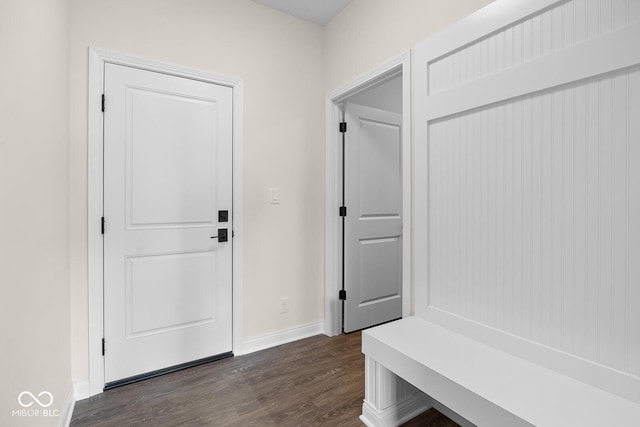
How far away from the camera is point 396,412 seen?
5.33ft

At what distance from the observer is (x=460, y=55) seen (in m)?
1.59

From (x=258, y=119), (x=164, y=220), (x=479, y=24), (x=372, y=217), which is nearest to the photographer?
(x=479, y=24)


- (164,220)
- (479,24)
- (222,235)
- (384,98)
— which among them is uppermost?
(384,98)

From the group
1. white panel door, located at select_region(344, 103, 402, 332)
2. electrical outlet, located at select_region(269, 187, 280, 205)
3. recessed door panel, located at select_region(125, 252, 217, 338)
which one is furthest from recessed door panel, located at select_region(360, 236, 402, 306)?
recessed door panel, located at select_region(125, 252, 217, 338)

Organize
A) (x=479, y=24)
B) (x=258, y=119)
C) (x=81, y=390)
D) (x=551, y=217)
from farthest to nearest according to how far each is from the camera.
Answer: (x=258, y=119), (x=81, y=390), (x=479, y=24), (x=551, y=217)

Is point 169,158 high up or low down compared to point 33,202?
up

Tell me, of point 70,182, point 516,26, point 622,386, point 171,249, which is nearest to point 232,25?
point 70,182

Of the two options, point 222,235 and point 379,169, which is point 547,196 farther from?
point 222,235

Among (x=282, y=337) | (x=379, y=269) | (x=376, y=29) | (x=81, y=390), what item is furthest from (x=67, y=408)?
(x=376, y=29)

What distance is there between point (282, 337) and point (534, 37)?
244 centimetres

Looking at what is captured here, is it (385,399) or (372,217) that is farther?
(372,217)

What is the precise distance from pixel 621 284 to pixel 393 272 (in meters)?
1.92

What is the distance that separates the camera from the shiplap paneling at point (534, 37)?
3.59 feet

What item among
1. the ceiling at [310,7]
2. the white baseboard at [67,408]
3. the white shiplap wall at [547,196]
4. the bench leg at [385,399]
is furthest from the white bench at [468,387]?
the ceiling at [310,7]
